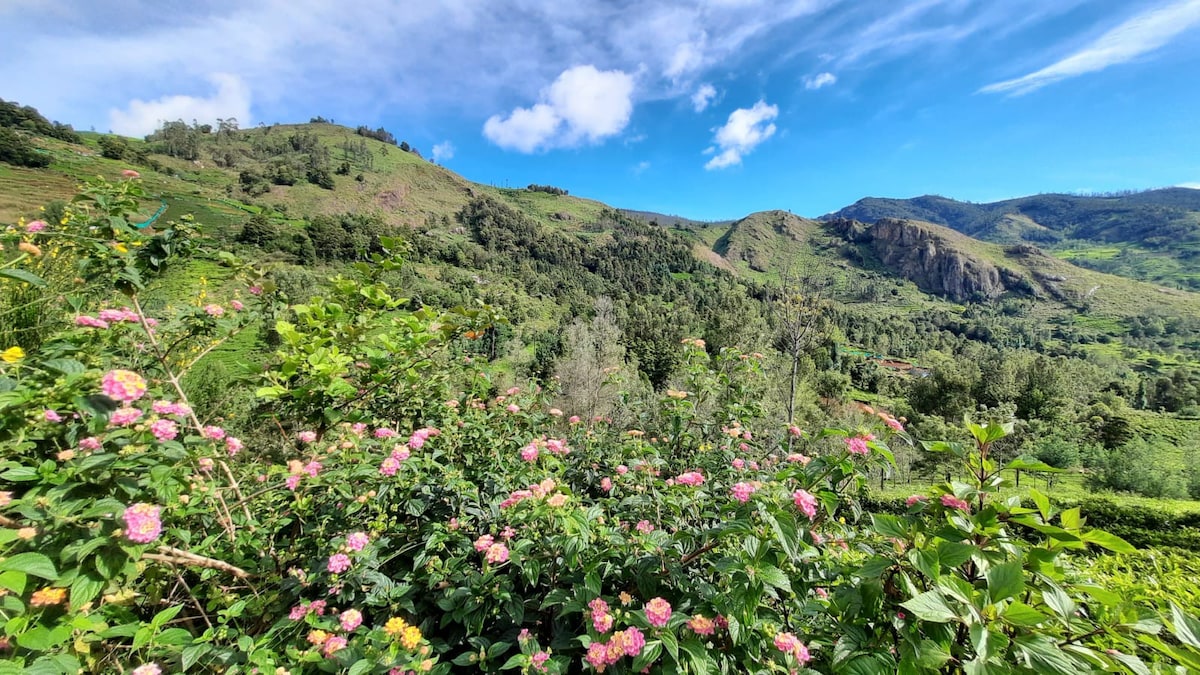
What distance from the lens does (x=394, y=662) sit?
1.57 meters

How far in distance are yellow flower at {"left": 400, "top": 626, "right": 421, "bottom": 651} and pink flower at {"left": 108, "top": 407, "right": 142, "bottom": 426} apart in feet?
4.58

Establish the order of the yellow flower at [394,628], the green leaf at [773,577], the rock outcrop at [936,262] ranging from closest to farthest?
the green leaf at [773,577] < the yellow flower at [394,628] < the rock outcrop at [936,262]

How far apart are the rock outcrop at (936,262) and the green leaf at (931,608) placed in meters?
177

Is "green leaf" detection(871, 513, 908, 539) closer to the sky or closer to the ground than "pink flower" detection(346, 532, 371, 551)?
closer to the sky

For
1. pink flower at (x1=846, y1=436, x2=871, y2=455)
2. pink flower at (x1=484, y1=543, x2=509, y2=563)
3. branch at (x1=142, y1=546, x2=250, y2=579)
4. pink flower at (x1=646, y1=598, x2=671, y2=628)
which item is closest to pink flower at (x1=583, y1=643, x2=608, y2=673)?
pink flower at (x1=646, y1=598, x2=671, y2=628)

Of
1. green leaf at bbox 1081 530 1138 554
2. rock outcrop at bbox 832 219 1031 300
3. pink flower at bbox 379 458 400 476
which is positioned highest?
rock outcrop at bbox 832 219 1031 300

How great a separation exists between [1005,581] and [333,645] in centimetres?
239

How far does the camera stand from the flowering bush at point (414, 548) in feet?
4.64

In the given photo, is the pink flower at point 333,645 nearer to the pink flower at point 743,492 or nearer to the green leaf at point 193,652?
the green leaf at point 193,652

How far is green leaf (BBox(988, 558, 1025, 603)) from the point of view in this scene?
1289 millimetres

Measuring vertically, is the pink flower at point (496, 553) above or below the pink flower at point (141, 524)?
below

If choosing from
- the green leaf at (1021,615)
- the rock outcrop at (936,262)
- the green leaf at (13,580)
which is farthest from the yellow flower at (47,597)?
the rock outcrop at (936,262)

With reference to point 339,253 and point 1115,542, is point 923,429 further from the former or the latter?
point 339,253

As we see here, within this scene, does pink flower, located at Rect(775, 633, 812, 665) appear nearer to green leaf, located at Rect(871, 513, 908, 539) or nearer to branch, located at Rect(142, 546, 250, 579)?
green leaf, located at Rect(871, 513, 908, 539)
